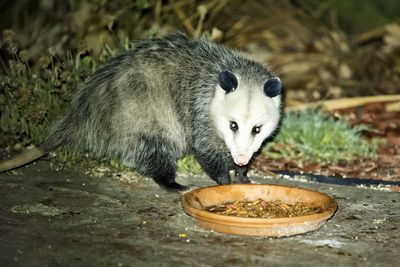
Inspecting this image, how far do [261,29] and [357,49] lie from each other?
0.94 meters

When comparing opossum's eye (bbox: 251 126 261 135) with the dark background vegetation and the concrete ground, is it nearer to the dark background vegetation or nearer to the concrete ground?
the concrete ground

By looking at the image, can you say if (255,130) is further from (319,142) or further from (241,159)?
(319,142)

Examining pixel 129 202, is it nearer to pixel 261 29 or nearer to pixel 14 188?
pixel 14 188

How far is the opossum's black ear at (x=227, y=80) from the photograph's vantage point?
3.19 m

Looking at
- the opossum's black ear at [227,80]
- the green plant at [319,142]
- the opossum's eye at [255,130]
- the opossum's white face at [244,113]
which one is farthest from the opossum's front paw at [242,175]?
the green plant at [319,142]

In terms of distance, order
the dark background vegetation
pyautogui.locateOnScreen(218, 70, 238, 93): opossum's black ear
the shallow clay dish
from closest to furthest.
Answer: the shallow clay dish
pyautogui.locateOnScreen(218, 70, 238, 93): opossum's black ear
the dark background vegetation

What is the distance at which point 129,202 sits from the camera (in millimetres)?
3158

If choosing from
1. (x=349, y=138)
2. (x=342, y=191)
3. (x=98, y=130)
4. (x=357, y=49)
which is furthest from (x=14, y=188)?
(x=357, y=49)

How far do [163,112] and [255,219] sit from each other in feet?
3.74

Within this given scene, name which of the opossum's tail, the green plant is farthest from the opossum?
the green plant

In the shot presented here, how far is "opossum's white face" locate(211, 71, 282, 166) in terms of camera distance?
3.15m

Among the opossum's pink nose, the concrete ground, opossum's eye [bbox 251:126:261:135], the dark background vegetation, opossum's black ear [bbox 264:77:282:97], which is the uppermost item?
the dark background vegetation

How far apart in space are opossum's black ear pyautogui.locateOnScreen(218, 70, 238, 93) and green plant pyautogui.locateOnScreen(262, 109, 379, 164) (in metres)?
1.11

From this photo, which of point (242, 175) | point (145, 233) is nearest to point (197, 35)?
point (242, 175)
